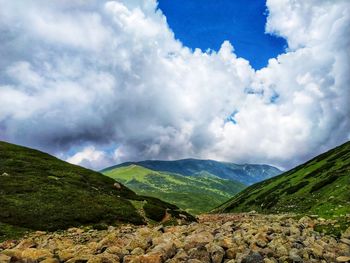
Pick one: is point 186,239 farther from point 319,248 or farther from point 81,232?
point 81,232

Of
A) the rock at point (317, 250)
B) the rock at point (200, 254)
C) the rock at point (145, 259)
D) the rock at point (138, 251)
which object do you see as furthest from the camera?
the rock at point (317, 250)

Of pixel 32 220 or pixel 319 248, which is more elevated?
pixel 32 220

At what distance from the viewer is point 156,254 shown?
2525 centimetres

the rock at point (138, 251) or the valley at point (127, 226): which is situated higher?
the valley at point (127, 226)

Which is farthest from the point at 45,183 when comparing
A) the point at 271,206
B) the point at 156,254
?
the point at 271,206

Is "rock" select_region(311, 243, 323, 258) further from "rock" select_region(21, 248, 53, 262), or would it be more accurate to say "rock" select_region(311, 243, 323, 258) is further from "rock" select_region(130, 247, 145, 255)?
"rock" select_region(21, 248, 53, 262)

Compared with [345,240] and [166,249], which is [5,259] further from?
[345,240]

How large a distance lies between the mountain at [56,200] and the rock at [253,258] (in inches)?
1134

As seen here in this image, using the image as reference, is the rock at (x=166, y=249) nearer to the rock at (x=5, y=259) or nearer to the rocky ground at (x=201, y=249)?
the rocky ground at (x=201, y=249)

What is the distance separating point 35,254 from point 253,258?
48.1 ft

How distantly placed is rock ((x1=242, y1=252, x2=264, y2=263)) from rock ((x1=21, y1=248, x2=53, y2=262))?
1310cm

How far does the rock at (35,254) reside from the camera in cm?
2503

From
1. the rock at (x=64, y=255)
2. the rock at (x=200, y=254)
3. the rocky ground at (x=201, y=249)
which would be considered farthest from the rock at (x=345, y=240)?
the rock at (x=64, y=255)

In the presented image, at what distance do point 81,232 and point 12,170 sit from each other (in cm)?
3358
